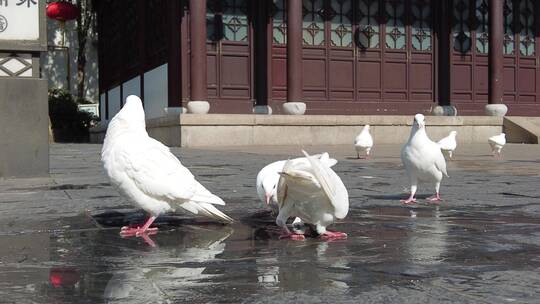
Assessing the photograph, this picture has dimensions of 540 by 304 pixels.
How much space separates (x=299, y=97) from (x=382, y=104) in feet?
11.5

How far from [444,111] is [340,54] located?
3782mm

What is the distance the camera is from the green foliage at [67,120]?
29.4m

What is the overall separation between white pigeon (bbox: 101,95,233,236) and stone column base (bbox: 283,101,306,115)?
1467 cm

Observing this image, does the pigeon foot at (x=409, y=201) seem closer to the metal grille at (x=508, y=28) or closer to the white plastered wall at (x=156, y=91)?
the white plastered wall at (x=156, y=91)

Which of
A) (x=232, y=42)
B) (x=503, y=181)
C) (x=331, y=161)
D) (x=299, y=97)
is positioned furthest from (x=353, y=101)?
(x=331, y=161)

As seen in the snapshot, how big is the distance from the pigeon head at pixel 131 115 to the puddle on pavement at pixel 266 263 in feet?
2.18

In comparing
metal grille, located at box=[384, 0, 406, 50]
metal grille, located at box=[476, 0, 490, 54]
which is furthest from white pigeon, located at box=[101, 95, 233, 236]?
metal grille, located at box=[476, 0, 490, 54]

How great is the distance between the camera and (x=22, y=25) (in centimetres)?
821

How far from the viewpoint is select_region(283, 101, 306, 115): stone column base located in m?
18.8

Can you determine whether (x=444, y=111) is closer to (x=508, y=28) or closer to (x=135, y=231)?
(x=508, y=28)

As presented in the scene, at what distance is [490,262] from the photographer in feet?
10.9

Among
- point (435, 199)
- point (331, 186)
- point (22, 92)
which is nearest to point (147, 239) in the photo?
point (331, 186)

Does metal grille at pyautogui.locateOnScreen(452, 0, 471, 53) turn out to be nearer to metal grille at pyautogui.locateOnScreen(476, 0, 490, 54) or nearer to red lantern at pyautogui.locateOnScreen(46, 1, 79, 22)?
metal grille at pyautogui.locateOnScreen(476, 0, 490, 54)

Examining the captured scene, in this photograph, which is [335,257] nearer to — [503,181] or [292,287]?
[292,287]
